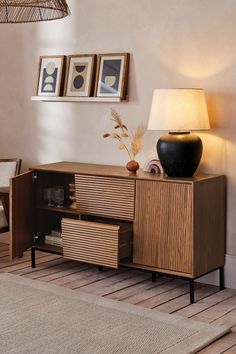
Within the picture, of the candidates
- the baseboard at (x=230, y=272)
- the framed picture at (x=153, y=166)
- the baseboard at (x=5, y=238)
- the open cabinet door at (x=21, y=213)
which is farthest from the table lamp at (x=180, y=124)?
the baseboard at (x=5, y=238)

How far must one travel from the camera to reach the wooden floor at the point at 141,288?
11.9 feet

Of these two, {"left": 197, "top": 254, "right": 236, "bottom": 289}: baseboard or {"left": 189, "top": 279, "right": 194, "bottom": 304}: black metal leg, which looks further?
{"left": 197, "top": 254, "right": 236, "bottom": 289}: baseboard

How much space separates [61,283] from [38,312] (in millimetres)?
611

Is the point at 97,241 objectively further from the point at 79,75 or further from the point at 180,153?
the point at 79,75

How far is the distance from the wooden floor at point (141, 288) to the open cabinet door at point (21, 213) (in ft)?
0.64

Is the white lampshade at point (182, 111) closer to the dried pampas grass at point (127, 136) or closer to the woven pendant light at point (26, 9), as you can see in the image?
the dried pampas grass at point (127, 136)

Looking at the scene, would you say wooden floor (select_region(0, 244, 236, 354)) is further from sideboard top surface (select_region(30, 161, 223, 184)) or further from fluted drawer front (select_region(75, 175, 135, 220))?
sideboard top surface (select_region(30, 161, 223, 184))

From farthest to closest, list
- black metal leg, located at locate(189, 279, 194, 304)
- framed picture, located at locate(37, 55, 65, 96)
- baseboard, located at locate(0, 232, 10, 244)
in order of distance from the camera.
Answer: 1. baseboard, located at locate(0, 232, 10, 244)
2. framed picture, located at locate(37, 55, 65, 96)
3. black metal leg, located at locate(189, 279, 194, 304)

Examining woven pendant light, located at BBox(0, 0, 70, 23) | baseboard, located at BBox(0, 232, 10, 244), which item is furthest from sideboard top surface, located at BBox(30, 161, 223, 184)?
woven pendant light, located at BBox(0, 0, 70, 23)

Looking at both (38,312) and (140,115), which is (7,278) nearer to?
(38,312)

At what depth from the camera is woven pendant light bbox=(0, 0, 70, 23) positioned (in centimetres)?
237

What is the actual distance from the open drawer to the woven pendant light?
1695 millimetres

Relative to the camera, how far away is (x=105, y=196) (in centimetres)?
421

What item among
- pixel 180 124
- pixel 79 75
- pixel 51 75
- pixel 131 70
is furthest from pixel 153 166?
pixel 51 75
